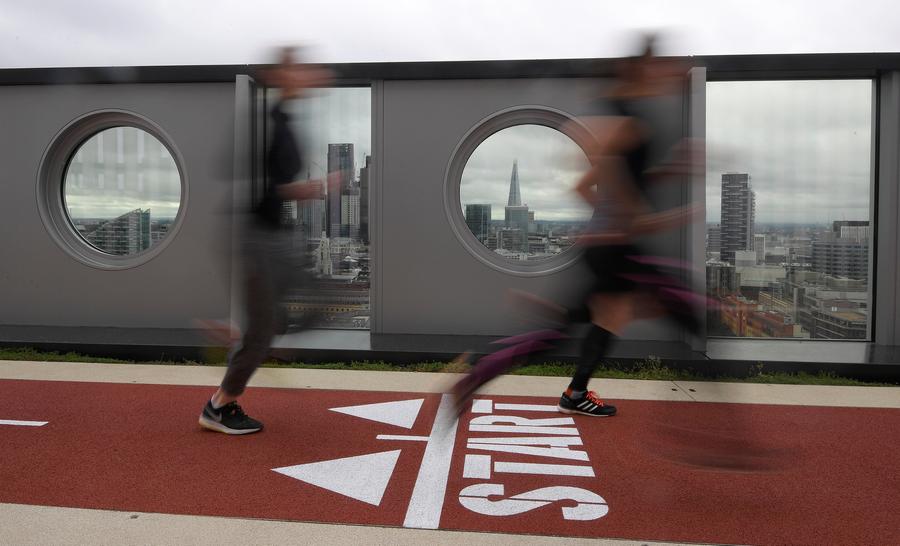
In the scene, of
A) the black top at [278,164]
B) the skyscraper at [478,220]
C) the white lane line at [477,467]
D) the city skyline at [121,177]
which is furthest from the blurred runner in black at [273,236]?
the city skyline at [121,177]

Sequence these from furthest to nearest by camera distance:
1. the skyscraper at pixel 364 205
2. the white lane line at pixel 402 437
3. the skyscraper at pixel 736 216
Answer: the skyscraper at pixel 364 205 → the skyscraper at pixel 736 216 → the white lane line at pixel 402 437

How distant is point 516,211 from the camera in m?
6.67

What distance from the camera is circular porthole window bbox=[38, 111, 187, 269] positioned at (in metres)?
6.49

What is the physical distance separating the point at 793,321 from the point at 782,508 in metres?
4.41

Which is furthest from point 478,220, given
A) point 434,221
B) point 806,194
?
point 806,194

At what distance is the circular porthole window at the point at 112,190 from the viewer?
649 centimetres

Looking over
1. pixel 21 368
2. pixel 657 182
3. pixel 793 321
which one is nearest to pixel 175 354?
pixel 21 368

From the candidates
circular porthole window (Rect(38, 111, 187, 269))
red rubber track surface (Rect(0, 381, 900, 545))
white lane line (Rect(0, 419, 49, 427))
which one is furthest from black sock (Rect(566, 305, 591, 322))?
circular porthole window (Rect(38, 111, 187, 269))

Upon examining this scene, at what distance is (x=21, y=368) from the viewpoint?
497 centimetres

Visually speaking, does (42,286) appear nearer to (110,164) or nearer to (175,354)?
(110,164)

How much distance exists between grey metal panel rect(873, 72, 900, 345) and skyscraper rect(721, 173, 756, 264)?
4.05 ft

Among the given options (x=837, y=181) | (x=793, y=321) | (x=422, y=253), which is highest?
(x=837, y=181)

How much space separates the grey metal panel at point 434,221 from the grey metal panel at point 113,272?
6.17 feet

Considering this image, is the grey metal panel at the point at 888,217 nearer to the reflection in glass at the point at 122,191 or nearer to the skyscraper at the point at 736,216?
the skyscraper at the point at 736,216
